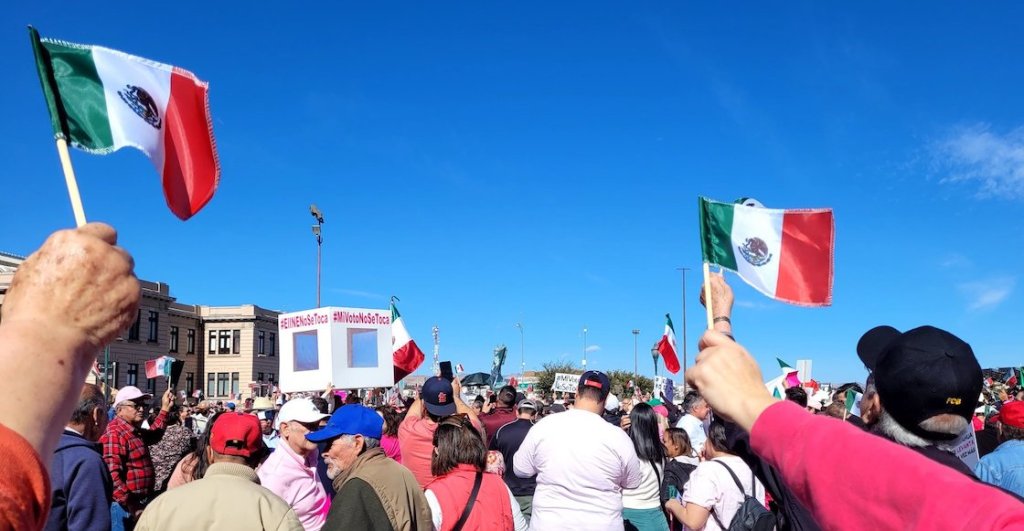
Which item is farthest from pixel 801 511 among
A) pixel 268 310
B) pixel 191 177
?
pixel 268 310

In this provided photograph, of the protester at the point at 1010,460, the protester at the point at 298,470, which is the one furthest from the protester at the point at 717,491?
the protester at the point at 298,470

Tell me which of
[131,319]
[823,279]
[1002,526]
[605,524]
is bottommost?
[605,524]

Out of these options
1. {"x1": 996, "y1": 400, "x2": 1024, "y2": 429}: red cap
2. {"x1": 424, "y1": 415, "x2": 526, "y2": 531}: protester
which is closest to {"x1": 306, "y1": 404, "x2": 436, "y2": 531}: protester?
{"x1": 424, "y1": 415, "x2": 526, "y2": 531}: protester

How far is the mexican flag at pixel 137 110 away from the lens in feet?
9.45

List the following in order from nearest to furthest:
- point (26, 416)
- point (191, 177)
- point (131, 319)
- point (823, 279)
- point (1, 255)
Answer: point (26, 416)
point (131, 319)
point (191, 177)
point (823, 279)
point (1, 255)

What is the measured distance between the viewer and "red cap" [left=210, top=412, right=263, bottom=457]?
4164 mm

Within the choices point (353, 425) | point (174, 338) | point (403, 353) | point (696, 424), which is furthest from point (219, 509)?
point (174, 338)

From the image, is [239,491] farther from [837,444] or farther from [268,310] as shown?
[268,310]

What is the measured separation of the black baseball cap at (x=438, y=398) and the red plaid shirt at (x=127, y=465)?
2.58 meters

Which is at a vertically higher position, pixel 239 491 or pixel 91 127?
pixel 91 127

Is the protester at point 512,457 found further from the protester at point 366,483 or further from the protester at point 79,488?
the protester at point 79,488

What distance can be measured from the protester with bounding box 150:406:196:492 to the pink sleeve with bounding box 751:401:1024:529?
24.4 ft

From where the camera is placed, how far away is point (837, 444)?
1.16 meters

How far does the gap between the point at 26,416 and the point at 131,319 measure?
0.94 feet
